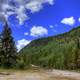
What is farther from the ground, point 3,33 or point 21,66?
point 3,33

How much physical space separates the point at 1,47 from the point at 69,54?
7091cm

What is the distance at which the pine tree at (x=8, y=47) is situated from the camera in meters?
67.2

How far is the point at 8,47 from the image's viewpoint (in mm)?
68500

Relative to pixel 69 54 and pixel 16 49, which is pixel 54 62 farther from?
pixel 16 49

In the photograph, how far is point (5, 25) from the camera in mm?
69125

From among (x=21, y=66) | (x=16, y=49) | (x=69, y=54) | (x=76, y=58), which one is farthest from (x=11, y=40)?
(x=69, y=54)

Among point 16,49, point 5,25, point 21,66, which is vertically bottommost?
point 21,66

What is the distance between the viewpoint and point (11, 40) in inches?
2707

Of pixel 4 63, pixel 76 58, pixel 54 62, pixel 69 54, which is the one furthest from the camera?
pixel 54 62

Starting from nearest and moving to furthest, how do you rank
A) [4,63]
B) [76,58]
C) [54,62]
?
[4,63] → [76,58] → [54,62]

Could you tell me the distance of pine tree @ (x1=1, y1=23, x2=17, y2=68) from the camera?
220 feet

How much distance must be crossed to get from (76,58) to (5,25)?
194ft

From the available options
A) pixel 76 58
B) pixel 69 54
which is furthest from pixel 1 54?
pixel 69 54

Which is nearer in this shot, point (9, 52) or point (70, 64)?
point (9, 52)
